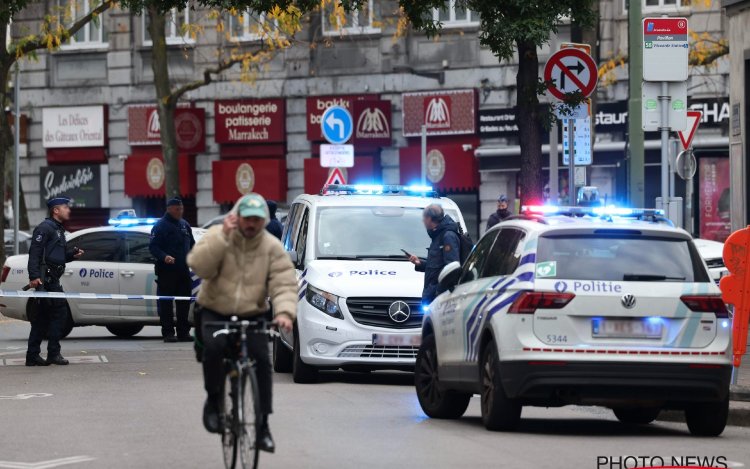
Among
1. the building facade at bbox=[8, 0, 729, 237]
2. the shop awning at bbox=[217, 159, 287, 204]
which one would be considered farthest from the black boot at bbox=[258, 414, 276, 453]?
the shop awning at bbox=[217, 159, 287, 204]

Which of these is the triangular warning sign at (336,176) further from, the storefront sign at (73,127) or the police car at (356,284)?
the storefront sign at (73,127)

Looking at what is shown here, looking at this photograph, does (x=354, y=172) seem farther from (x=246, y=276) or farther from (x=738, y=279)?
(x=246, y=276)

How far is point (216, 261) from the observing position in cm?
983

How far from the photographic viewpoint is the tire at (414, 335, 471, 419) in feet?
43.6

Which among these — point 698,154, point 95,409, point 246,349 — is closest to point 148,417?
point 95,409

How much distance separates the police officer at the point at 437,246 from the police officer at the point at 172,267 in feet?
21.0

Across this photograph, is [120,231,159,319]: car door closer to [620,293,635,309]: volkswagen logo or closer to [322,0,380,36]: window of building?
[620,293,635,309]: volkswagen logo

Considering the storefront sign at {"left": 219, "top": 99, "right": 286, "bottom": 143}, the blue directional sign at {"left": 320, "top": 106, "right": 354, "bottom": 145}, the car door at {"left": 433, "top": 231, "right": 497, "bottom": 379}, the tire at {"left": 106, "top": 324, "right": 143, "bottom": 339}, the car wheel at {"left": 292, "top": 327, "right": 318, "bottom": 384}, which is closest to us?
the car door at {"left": 433, "top": 231, "right": 497, "bottom": 379}

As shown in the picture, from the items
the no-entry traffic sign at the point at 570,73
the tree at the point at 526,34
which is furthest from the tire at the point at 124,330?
the no-entry traffic sign at the point at 570,73

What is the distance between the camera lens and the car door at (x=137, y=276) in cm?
2272

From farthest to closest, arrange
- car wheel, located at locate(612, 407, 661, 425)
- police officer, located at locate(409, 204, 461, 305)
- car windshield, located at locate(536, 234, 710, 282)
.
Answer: police officer, located at locate(409, 204, 461, 305), car wheel, located at locate(612, 407, 661, 425), car windshield, located at locate(536, 234, 710, 282)

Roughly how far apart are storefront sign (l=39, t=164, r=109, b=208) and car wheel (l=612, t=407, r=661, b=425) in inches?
1287

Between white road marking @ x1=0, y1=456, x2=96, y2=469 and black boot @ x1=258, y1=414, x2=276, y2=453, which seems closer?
black boot @ x1=258, y1=414, x2=276, y2=453

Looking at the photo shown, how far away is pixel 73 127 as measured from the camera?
147ft
